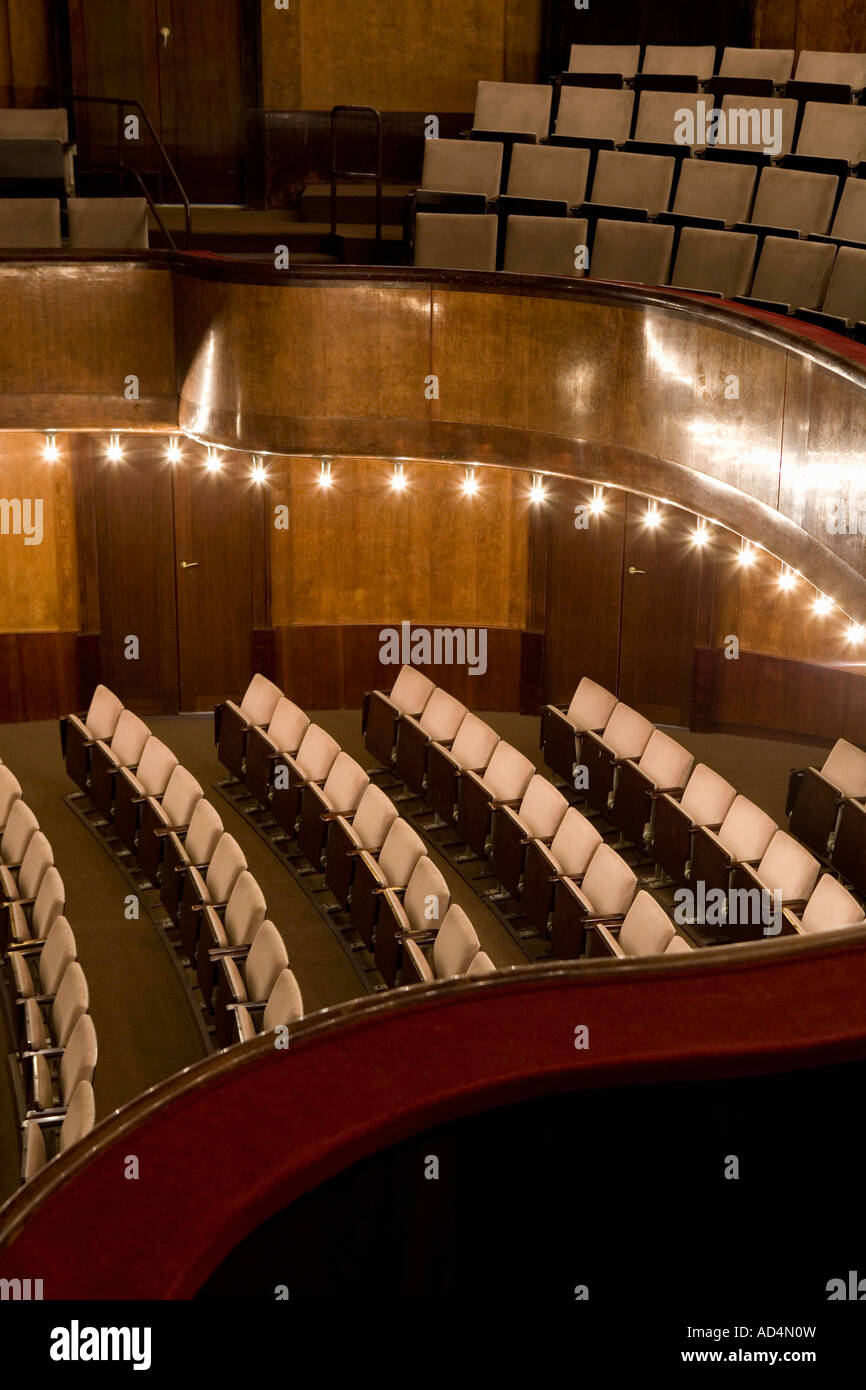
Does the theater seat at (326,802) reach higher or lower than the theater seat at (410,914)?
higher

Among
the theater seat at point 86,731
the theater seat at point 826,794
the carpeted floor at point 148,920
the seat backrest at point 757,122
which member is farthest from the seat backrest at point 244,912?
the seat backrest at point 757,122

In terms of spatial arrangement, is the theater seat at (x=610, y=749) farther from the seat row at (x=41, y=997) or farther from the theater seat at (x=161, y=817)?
the seat row at (x=41, y=997)

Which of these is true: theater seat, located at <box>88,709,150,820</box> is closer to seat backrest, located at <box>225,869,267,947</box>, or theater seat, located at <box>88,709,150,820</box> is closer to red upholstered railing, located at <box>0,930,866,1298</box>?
seat backrest, located at <box>225,869,267,947</box>

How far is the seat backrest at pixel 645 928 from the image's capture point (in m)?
4.69

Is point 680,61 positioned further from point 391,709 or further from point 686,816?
point 686,816

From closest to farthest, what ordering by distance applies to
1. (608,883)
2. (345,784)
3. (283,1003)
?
1. (283,1003)
2. (608,883)
3. (345,784)

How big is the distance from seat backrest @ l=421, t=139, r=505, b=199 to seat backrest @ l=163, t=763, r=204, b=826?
3.50 metres

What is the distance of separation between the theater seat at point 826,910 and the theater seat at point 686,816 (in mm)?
875

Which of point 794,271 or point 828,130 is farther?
point 828,130

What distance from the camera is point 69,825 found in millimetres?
7047

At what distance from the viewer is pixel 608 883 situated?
521 centimetres

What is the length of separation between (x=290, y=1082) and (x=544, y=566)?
273 inches

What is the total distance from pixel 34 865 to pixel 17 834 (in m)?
0.40

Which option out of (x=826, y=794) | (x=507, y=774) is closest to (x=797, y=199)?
(x=826, y=794)
